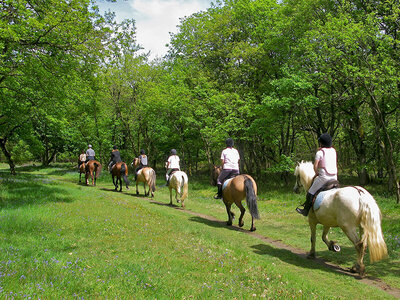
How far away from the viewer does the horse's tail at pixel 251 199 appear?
1061 cm

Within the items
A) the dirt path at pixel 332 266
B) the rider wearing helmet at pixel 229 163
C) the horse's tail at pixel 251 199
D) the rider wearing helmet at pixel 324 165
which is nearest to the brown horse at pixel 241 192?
the horse's tail at pixel 251 199

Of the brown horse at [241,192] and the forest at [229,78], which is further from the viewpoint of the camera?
the forest at [229,78]

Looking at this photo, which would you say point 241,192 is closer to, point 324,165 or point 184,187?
point 324,165

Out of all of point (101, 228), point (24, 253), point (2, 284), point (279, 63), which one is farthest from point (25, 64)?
point (279, 63)

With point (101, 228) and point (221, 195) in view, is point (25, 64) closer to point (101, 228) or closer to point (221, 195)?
point (101, 228)

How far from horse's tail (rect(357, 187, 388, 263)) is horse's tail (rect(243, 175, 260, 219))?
4.25 meters

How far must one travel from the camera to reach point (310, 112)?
78.9 feet

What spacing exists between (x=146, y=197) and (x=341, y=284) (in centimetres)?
1546

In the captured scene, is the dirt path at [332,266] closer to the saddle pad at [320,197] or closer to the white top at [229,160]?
the saddle pad at [320,197]

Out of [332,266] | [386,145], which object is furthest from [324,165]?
[386,145]

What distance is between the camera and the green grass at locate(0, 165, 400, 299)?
4.61 m

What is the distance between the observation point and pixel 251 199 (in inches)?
419

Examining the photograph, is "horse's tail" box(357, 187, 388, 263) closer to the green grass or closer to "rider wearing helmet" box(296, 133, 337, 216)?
the green grass

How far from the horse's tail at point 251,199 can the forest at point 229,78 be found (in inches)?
366
